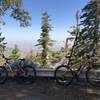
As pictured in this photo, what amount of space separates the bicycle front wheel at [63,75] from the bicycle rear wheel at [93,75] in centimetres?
68

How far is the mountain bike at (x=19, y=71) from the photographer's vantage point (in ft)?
34.4

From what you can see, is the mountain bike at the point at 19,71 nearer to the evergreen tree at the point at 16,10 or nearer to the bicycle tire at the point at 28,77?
the bicycle tire at the point at 28,77

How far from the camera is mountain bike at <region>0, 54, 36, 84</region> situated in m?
10.5

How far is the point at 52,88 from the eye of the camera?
9.92 metres

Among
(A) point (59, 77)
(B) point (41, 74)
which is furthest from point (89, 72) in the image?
(B) point (41, 74)

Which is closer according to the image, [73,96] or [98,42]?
[73,96]

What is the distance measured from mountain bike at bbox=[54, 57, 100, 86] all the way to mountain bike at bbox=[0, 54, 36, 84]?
1.01 m

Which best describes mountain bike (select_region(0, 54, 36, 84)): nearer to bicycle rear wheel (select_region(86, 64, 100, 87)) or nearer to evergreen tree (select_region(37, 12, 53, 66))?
bicycle rear wheel (select_region(86, 64, 100, 87))

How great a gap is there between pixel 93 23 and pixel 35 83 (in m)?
19.4

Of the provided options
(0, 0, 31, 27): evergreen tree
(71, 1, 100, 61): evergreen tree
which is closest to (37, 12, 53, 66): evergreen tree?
(71, 1, 100, 61): evergreen tree

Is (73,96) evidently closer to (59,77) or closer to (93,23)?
(59,77)

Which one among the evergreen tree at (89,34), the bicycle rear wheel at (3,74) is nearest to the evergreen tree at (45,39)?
the evergreen tree at (89,34)

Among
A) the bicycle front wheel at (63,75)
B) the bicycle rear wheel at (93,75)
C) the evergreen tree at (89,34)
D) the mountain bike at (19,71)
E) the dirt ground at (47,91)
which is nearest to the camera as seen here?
the dirt ground at (47,91)

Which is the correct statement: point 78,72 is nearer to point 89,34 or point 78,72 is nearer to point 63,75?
point 63,75
